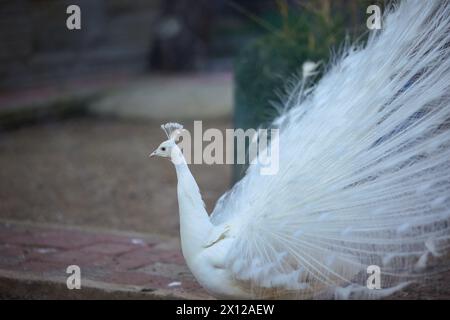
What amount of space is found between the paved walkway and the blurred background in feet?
2.27

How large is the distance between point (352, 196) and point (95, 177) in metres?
4.69

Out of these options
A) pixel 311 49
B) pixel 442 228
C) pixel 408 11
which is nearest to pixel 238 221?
pixel 442 228

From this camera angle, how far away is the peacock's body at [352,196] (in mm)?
3334

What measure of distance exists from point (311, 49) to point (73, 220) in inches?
91.4

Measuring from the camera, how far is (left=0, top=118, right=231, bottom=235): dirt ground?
20.5 feet

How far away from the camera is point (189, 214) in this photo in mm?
3523

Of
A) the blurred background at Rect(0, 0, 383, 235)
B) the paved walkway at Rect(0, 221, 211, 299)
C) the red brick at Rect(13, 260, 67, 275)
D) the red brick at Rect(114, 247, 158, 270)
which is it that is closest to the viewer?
the paved walkway at Rect(0, 221, 211, 299)

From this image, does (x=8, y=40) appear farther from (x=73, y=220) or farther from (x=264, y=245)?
(x=264, y=245)

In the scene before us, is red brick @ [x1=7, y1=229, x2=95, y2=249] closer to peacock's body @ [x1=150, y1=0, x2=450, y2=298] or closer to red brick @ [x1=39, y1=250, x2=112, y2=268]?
red brick @ [x1=39, y1=250, x2=112, y2=268]

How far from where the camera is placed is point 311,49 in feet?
19.3

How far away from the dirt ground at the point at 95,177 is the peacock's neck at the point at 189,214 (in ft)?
7.30

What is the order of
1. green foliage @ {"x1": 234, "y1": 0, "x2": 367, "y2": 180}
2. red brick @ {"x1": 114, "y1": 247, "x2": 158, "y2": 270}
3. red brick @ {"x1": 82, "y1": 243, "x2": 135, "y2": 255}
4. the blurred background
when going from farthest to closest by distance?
the blurred background, green foliage @ {"x1": 234, "y1": 0, "x2": 367, "y2": 180}, red brick @ {"x1": 82, "y1": 243, "x2": 135, "y2": 255}, red brick @ {"x1": 114, "y1": 247, "x2": 158, "y2": 270}

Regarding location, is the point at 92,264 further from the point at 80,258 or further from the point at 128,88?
the point at 128,88

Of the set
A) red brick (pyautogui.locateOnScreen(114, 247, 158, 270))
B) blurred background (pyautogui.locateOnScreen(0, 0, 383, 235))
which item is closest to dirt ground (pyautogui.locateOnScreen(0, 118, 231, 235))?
blurred background (pyautogui.locateOnScreen(0, 0, 383, 235))
